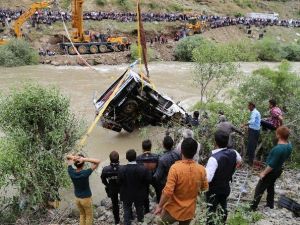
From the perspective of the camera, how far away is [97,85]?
90.0ft

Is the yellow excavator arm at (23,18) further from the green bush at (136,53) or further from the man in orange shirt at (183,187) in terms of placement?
the man in orange shirt at (183,187)

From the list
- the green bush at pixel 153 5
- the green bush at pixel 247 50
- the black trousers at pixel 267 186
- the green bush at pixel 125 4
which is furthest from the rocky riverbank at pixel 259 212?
the green bush at pixel 153 5

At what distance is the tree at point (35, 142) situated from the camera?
28.5ft

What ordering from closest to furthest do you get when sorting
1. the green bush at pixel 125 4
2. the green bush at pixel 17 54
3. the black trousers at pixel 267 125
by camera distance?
the black trousers at pixel 267 125
the green bush at pixel 17 54
the green bush at pixel 125 4

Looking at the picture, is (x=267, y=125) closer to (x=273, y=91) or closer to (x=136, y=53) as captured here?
(x=273, y=91)

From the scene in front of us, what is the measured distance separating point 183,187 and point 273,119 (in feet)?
18.2

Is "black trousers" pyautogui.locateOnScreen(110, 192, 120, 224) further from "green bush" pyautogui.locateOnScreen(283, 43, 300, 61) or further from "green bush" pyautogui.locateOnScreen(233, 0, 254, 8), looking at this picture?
"green bush" pyautogui.locateOnScreen(233, 0, 254, 8)

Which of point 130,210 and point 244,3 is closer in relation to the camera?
point 130,210

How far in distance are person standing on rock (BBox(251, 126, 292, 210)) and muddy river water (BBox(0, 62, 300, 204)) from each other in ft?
14.4

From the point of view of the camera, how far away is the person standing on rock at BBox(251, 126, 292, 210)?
6.61 meters

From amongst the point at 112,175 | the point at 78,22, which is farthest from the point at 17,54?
the point at 112,175

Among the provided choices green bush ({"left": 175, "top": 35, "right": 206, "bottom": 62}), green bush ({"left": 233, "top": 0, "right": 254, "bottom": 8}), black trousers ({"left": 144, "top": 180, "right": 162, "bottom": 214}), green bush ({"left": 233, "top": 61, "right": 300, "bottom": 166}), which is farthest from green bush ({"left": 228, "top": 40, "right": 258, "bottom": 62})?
black trousers ({"left": 144, "top": 180, "right": 162, "bottom": 214})

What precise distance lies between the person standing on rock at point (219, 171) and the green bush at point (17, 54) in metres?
30.1

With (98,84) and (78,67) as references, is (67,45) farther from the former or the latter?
(98,84)
